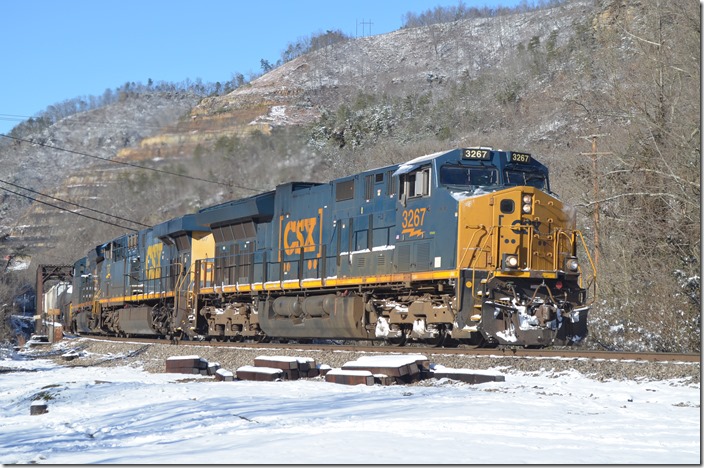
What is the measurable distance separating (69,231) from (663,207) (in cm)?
5216

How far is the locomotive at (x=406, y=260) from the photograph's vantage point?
13555 millimetres

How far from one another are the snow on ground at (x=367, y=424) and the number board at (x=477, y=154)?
14.1 feet

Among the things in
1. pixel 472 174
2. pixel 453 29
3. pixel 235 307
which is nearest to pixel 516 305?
pixel 472 174

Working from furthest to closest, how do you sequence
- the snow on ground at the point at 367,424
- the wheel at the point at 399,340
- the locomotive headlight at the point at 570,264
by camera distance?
1. the wheel at the point at 399,340
2. the locomotive headlight at the point at 570,264
3. the snow on ground at the point at 367,424

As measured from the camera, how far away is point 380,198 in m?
15.8

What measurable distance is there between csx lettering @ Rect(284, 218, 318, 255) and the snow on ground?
6613 mm

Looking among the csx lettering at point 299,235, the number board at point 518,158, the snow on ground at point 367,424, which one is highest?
the number board at point 518,158

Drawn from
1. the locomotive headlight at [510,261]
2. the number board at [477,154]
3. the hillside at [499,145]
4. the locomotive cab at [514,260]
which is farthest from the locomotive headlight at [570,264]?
the hillside at [499,145]

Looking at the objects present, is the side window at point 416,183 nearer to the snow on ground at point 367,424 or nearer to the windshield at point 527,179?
the windshield at point 527,179

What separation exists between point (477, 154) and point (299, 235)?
5.59 meters

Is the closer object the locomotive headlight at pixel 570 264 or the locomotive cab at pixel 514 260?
the locomotive cab at pixel 514 260

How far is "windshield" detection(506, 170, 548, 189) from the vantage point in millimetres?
14445

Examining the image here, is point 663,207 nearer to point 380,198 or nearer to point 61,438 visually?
point 380,198

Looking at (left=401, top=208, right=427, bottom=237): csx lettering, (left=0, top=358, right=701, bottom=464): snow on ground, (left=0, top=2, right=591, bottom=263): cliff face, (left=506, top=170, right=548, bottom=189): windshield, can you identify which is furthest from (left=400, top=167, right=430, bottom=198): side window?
(left=0, top=2, right=591, bottom=263): cliff face
